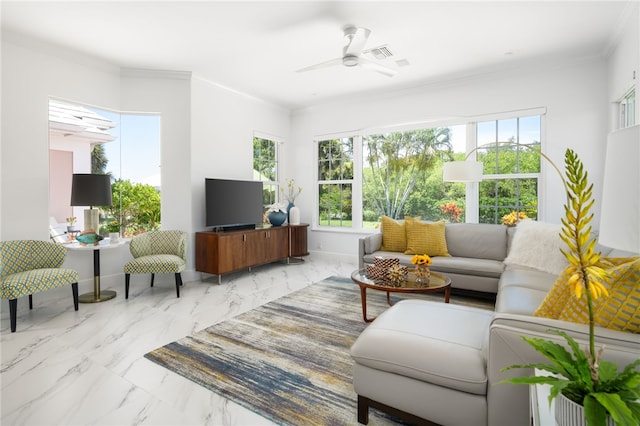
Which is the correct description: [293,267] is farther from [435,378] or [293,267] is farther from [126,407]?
[435,378]

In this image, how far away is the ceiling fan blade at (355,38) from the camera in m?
3.39

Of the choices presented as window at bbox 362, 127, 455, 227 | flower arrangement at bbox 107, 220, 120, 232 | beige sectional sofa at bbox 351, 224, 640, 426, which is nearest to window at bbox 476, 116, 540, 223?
window at bbox 362, 127, 455, 227

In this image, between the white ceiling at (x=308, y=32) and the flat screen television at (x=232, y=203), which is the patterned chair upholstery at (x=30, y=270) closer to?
the flat screen television at (x=232, y=203)

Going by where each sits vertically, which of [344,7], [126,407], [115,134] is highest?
[344,7]

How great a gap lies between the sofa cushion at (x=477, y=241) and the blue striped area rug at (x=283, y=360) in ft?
4.65

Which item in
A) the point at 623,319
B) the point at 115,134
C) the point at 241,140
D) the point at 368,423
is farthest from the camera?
the point at 241,140

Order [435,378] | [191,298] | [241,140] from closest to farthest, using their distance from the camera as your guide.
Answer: [435,378] → [191,298] → [241,140]

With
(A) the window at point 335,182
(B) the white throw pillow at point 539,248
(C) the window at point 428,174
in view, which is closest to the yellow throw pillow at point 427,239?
(B) the white throw pillow at point 539,248

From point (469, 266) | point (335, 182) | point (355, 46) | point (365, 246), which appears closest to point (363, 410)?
point (469, 266)

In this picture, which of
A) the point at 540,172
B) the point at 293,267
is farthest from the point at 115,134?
the point at 540,172

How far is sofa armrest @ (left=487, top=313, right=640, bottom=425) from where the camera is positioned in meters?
1.24

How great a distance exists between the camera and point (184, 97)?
4.67 meters

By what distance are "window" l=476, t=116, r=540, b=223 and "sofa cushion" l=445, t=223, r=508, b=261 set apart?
0.75 m

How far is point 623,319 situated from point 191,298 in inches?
152
